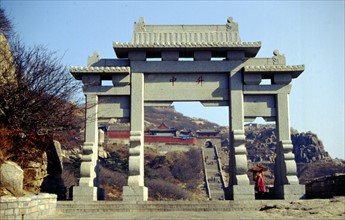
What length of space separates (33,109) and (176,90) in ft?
14.1

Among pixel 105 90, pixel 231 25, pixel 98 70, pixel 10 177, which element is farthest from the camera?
pixel 231 25

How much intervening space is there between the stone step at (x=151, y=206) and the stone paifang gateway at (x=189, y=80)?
1568 mm

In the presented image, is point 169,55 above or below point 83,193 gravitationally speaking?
above

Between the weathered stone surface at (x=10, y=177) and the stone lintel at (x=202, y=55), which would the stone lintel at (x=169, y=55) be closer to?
the stone lintel at (x=202, y=55)

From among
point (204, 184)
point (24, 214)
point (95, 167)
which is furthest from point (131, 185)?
point (204, 184)

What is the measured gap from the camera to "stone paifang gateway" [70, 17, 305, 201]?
12.5 m

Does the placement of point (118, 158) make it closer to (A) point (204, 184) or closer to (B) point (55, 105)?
(A) point (204, 184)

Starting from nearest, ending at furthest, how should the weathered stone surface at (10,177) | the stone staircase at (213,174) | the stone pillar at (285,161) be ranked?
the weathered stone surface at (10,177) → the stone pillar at (285,161) → the stone staircase at (213,174)

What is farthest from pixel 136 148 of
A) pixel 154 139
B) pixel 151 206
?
pixel 154 139

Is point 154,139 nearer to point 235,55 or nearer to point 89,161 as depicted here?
point 235,55

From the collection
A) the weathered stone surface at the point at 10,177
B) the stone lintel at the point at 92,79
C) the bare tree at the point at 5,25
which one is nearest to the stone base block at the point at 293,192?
the stone lintel at the point at 92,79

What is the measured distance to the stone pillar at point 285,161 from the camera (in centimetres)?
1180

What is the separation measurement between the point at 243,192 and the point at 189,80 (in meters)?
3.62

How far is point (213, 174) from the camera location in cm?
5031
